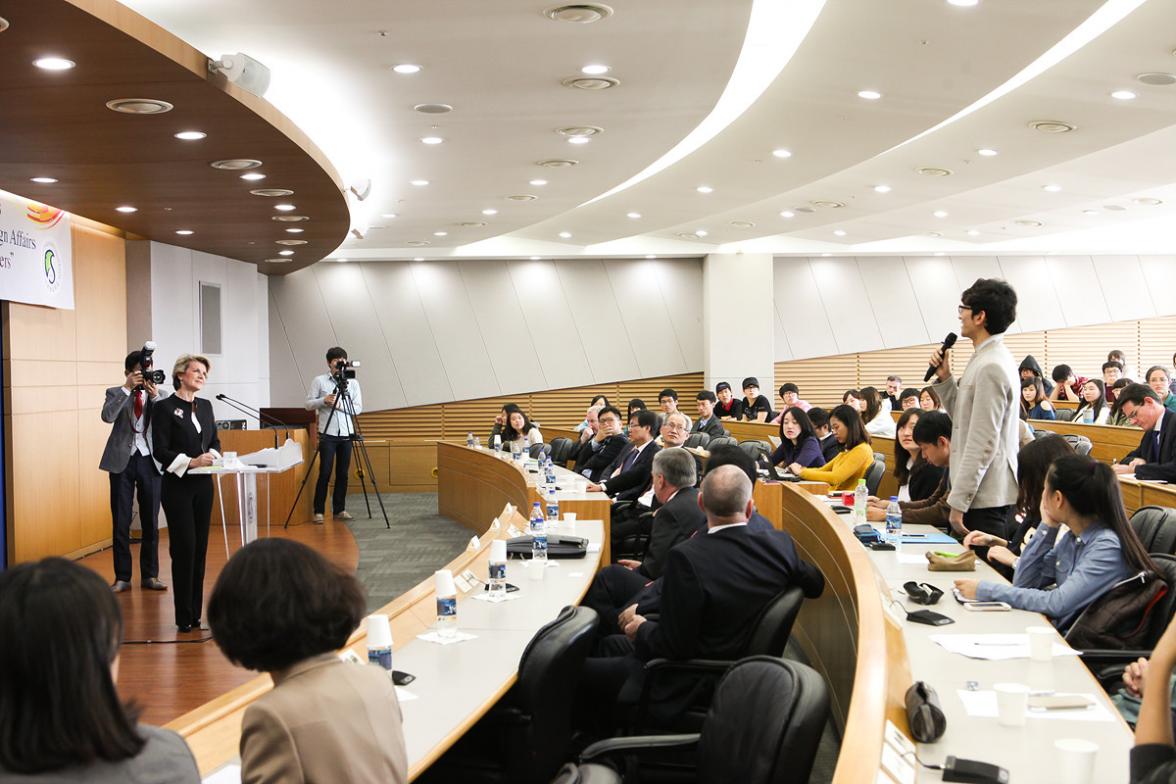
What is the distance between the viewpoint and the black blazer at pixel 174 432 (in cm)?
663

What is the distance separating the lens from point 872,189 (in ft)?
38.3

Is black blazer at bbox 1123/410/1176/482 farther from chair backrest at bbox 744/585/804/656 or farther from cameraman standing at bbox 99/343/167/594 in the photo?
cameraman standing at bbox 99/343/167/594

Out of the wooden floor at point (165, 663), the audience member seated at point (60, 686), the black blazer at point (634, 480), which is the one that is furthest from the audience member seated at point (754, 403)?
the audience member seated at point (60, 686)

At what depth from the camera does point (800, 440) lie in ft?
28.6

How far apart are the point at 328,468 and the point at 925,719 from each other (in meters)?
10.3

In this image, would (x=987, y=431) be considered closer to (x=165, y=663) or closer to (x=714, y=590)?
(x=714, y=590)

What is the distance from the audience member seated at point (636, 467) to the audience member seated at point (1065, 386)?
7.34 m

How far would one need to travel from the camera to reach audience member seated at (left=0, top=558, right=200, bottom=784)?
1.49 metres

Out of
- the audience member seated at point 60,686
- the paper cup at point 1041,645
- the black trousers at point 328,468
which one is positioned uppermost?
the audience member seated at point 60,686

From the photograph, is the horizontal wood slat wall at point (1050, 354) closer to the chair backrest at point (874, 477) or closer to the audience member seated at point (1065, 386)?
the audience member seated at point (1065, 386)

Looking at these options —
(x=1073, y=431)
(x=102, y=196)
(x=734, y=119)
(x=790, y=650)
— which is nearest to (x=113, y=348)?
(x=102, y=196)

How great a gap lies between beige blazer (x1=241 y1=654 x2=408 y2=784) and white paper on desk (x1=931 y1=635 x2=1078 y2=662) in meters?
1.91

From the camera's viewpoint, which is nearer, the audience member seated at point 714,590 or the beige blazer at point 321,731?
the beige blazer at point 321,731

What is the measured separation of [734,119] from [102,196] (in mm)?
4974
